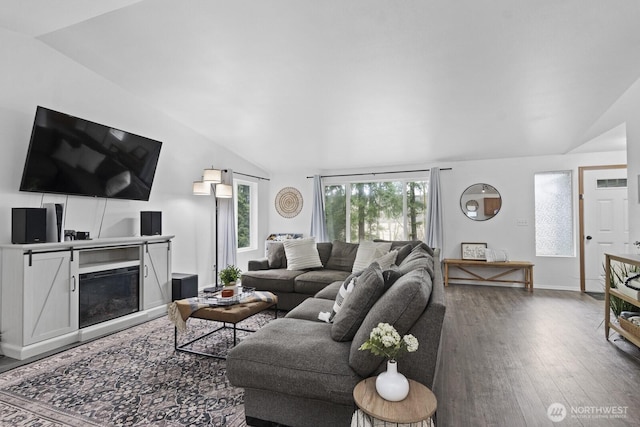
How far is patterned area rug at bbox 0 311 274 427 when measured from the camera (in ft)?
6.34

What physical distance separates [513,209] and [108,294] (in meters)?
6.04

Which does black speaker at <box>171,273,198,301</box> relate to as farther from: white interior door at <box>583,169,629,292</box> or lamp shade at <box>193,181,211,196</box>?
white interior door at <box>583,169,629,292</box>

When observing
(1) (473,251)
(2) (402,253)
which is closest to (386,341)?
(2) (402,253)

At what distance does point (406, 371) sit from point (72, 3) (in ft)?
11.5

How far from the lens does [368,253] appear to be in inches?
169

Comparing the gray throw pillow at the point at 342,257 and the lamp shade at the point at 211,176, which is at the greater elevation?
the lamp shade at the point at 211,176

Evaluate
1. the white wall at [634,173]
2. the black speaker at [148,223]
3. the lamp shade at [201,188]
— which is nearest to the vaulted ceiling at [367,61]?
the white wall at [634,173]

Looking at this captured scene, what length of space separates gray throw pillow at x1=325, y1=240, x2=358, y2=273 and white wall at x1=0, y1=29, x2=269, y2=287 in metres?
2.12

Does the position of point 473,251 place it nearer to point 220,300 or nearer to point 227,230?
point 227,230

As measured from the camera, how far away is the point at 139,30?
2.96 m

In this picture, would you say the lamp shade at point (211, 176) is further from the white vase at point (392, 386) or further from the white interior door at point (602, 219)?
the white interior door at point (602, 219)

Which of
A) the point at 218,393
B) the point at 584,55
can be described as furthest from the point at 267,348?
the point at 584,55

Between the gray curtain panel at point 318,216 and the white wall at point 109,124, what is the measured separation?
1.58 m

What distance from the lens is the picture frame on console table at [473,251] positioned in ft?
18.6
